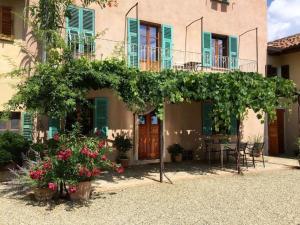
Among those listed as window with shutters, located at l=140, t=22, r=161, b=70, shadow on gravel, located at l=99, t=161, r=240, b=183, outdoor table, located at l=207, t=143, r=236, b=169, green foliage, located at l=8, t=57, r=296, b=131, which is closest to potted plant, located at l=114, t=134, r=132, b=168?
shadow on gravel, located at l=99, t=161, r=240, b=183

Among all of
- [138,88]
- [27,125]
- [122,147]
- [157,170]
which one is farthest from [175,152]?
[27,125]

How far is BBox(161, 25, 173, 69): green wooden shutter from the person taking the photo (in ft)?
45.7

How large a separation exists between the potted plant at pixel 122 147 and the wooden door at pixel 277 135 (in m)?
8.60

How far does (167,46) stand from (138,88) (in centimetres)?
478

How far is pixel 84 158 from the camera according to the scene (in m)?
7.88

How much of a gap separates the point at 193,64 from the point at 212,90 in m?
3.42

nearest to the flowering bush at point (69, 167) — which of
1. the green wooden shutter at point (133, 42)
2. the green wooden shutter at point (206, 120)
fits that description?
the green wooden shutter at point (133, 42)

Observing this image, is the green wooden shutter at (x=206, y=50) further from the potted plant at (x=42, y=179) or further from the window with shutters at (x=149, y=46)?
the potted plant at (x=42, y=179)

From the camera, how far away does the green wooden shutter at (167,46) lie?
45.7 feet

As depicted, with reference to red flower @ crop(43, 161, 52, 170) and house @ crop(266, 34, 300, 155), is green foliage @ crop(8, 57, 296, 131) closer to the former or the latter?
red flower @ crop(43, 161, 52, 170)

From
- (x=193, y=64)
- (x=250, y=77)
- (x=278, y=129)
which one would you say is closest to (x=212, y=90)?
(x=250, y=77)

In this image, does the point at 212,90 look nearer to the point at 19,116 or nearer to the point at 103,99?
the point at 103,99

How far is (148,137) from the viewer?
14.4 metres

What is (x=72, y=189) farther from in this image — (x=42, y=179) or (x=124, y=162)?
(x=124, y=162)
